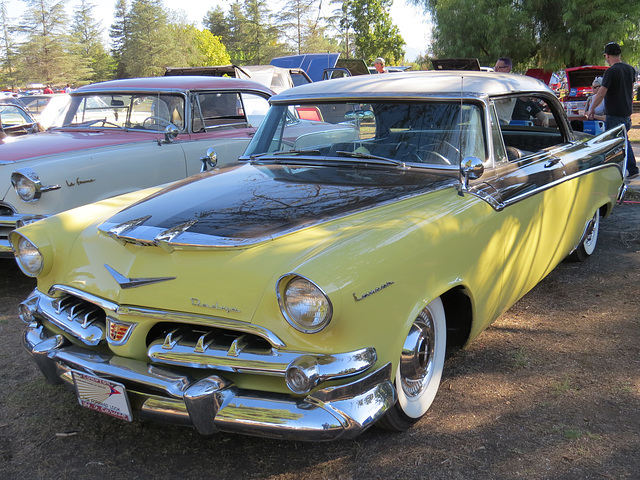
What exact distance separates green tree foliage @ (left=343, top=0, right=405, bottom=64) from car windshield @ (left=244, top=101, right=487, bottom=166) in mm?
41568

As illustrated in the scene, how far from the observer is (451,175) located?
3121 millimetres

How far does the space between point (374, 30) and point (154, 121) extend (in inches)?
1631

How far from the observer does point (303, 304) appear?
6.89 feet

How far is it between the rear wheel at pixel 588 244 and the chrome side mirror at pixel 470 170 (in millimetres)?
2142

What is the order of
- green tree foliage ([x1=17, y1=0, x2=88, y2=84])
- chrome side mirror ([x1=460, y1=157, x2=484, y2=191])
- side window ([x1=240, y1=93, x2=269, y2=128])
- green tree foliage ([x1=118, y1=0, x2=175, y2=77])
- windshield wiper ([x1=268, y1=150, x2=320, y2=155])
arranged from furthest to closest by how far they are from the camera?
1. green tree foliage ([x1=118, y1=0, x2=175, y2=77])
2. green tree foliage ([x1=17, y1=0, x2=88, y2=84])
3. side window ([x1=240, y1=93, x2=269, y2=128])
4. windshield wiper ([x1=268, y1=150, x2=320, y2=155])
5. chrome side mirror ([x1=460, y1=157, x2=484, y2=191])

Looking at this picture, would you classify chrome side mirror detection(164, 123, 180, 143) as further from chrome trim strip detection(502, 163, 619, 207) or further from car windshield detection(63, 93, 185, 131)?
chrome trim strip detection(502, 163, 619, 207)

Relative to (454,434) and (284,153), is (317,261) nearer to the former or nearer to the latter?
(454,434)

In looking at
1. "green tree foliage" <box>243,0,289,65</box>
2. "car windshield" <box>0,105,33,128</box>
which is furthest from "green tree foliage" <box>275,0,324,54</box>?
"car windshield" <box>0,105,33,128</box>

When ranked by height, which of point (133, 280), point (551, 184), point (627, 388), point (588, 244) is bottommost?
point (627, 388)

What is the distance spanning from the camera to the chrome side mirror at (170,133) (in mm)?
5371

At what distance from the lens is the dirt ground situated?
2.36m

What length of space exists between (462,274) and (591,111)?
5.47 m

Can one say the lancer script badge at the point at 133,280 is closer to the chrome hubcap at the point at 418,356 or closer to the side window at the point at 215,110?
the chrome hubcap at the point at 418,356

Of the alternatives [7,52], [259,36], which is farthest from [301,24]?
[7,52]
